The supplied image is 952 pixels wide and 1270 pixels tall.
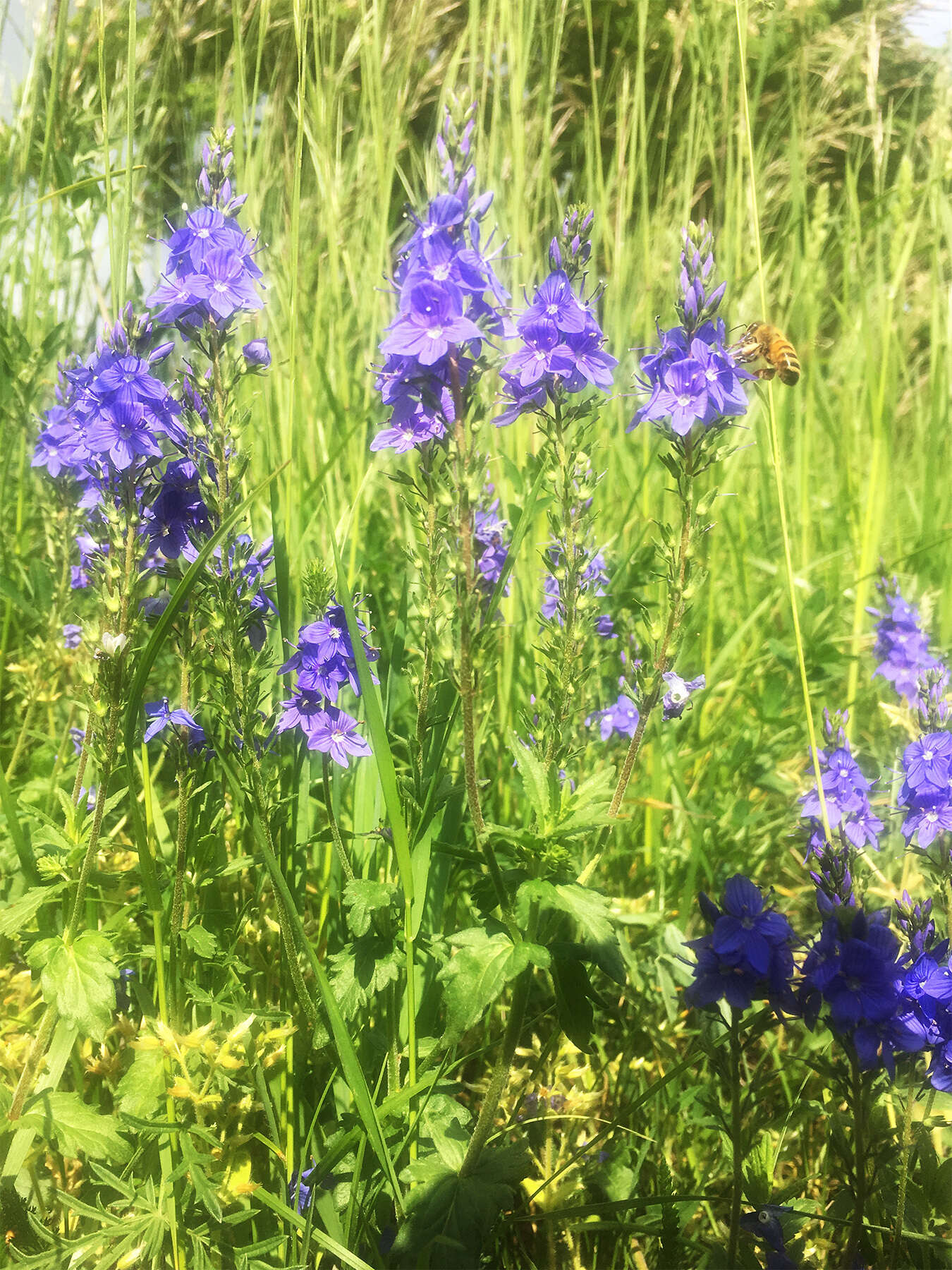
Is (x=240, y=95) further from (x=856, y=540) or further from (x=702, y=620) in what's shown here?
(x=856, y=540)

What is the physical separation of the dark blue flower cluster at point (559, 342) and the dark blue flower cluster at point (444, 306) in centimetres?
11

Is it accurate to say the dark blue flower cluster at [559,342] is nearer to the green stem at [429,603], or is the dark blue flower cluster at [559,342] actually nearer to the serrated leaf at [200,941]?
the green stem at [429,603]

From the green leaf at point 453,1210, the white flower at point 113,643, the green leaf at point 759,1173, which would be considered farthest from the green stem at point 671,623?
the white flower at point 113,643

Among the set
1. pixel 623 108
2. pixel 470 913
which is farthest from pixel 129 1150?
pixel 623 108

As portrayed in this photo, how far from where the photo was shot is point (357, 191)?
4.90 meters

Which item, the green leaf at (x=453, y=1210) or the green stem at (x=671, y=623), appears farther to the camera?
the green stem at (x=671, y=623)

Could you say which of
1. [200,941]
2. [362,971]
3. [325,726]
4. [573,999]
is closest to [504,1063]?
[573,999]

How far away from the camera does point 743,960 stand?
1825 millimetres

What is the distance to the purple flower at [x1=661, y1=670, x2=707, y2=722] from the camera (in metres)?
2.30

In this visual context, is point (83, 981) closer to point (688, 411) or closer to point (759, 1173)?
point (759, 1173)

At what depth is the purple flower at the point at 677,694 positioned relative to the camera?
230cm

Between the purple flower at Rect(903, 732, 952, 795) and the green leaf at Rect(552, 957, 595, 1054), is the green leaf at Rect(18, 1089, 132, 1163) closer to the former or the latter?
the green leaf at Rect(552, 957, 595, 1054)

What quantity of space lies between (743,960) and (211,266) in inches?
71.3

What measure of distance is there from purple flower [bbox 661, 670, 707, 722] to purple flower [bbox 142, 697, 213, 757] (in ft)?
3.66
